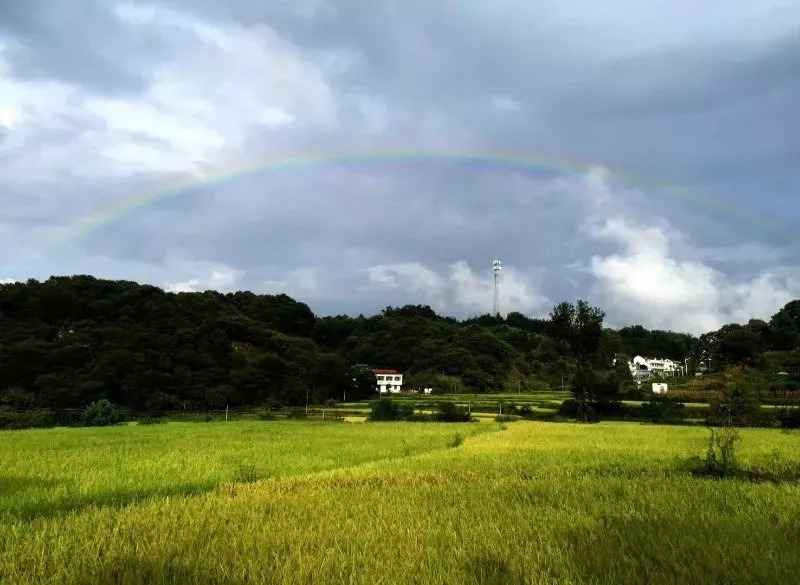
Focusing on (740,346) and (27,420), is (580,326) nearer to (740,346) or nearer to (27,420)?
(740,346)

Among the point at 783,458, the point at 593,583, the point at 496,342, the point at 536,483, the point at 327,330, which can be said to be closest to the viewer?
the point at 593,583

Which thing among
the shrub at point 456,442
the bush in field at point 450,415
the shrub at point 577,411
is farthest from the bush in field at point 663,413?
the shrub at point 456,442

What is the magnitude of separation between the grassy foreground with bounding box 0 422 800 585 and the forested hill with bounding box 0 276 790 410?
134 ft

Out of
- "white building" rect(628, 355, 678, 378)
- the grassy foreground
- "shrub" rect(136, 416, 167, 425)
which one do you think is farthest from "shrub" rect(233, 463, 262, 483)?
"white building" rect(628, 355, 678, 378)

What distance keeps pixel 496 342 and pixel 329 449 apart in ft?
221

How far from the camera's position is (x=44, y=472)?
42.1 feet

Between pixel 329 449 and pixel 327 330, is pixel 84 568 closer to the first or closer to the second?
pixel 329 449

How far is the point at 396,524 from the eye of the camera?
22.6 ft

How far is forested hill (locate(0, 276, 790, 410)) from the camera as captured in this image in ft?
168

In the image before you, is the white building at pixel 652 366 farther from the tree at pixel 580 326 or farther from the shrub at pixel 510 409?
the shrub at pixel 510 409

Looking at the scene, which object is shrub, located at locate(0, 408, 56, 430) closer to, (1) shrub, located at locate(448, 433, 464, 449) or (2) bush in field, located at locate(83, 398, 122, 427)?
(2) bush in field, located at locate(83, 398, 122, 427)

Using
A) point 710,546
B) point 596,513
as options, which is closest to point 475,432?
point 596,513

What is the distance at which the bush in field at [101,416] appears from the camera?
37812mm

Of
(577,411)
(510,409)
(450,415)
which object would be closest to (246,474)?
(450,415)
